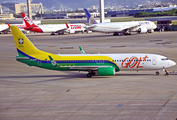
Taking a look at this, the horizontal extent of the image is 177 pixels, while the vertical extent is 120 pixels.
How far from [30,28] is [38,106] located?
4254 inches

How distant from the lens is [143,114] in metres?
23.7

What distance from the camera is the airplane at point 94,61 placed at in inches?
1543

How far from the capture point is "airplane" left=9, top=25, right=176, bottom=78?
39188 millimetres

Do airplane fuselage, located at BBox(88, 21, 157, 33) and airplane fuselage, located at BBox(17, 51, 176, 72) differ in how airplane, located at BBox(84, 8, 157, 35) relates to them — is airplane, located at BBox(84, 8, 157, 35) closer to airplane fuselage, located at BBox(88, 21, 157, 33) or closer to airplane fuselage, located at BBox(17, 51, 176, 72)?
airplane fuselage, located at BBox(88, 21, 157, 33)

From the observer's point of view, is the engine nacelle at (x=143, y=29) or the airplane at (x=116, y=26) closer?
the airplane at (x=116, y=26)

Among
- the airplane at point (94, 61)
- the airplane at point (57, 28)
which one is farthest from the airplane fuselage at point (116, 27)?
the airplane at point (94, 61)

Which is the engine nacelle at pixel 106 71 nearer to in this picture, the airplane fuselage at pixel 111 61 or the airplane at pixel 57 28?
the airplane fuselage at pixel 111 61

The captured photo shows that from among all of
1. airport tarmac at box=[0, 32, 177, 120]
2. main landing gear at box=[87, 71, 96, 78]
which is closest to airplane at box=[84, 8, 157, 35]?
airport tarmac at box=[0, 32, 177, 120]

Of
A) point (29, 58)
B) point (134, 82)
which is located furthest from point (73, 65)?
point (134, 82)

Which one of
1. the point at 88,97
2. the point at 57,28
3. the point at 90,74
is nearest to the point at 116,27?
the point at 57,28

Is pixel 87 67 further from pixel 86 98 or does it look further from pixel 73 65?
pixel 86 98

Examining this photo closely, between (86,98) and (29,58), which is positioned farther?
(29,58)

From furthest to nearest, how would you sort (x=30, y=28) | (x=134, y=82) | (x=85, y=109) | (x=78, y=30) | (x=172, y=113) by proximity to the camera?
(x=78, y=30) < (x=30, y=28) < (x=134, y=82) < (x=85, y=109) < (x=172, y=113)

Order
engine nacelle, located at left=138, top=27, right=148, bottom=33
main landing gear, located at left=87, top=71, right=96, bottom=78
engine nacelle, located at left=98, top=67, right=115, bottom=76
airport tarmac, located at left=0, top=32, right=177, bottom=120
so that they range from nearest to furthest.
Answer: airport tarmac, located at left=0, top=32, right=177, bottom=120
engine nacelle, located at left=98, top=67, right=115, bottom=76
main landing gear, located at left=87, top=71, right=96, bottom=78
engine nacelle, located at left=138, top=27, right=148, bottom=33
